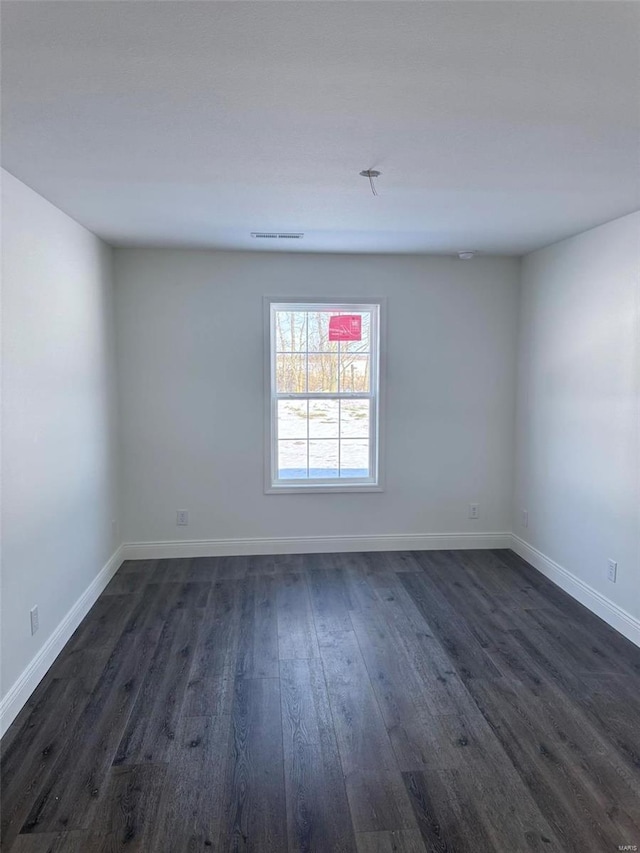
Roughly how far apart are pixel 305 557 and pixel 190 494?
110 centimetres

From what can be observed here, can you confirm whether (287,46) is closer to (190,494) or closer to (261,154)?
(261,154)

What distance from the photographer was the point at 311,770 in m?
2.01

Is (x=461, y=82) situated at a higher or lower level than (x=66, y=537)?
higher

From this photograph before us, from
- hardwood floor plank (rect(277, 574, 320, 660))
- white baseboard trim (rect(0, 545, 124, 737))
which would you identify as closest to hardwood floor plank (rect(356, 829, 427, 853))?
hardwood floor plank (rect(277, 574, 320, 660))

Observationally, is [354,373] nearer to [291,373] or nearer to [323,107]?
[291,373]

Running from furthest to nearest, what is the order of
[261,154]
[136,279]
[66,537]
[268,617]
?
[136,279] < [268,617] < [66,537] < [261,154]

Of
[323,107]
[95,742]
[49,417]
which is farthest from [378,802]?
[323,107]

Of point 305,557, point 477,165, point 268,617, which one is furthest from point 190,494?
point 477,165

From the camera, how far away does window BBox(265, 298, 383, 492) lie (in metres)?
4.25

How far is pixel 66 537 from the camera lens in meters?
2.96

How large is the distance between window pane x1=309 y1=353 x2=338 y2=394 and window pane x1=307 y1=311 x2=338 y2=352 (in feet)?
0.22

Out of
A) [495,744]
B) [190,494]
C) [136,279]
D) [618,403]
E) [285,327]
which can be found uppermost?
[136,279]

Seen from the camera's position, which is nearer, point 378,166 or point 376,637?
point 378,166

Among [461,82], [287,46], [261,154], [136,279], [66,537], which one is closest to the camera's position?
[287,46]
